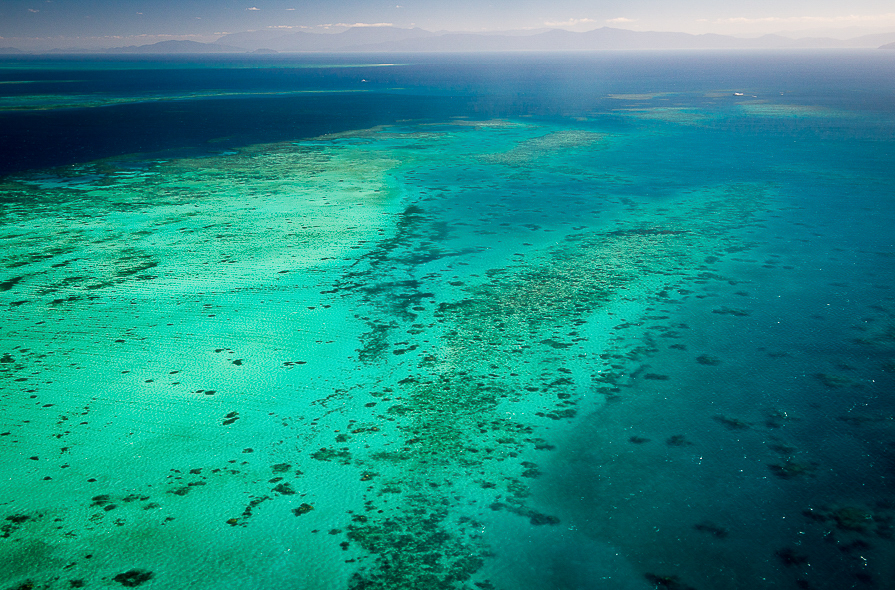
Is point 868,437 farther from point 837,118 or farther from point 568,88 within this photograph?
point 568,88

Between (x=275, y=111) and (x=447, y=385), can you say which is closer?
(x=447, y=385)

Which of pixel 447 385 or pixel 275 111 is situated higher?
pixel 275 111

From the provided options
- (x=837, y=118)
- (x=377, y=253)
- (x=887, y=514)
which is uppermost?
(x=837, y=118)

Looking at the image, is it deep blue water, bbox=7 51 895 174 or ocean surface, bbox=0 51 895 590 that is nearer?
ocean surface, bbox=0 51 895 590

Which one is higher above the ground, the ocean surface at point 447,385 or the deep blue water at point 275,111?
the deep blue water at point 275,111

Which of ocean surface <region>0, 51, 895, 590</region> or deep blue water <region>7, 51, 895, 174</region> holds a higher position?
deep blue water <region>7, 51, 895, 174</region>

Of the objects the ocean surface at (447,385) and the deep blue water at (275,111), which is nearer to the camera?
the ocean surface at (447,385)

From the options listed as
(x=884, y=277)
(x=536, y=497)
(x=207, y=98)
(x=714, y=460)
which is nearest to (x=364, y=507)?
(x=536, y=497)

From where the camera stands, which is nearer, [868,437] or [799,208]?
[868,437]
